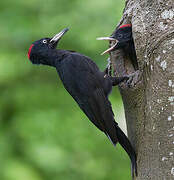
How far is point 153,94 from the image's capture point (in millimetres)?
3107

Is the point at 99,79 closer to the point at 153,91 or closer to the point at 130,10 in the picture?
the point at 130,10

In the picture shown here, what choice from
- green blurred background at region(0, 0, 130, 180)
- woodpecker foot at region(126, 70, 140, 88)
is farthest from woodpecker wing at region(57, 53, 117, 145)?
green blurred background at region(0, 0, 130, 180)

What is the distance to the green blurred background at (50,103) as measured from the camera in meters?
4.73

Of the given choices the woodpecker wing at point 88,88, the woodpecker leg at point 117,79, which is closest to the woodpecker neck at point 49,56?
the woodpecker wing at point 88,88

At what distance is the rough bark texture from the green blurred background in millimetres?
1510

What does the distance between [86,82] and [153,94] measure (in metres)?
1.05

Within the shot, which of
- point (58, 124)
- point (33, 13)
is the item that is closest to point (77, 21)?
point (33, 13)

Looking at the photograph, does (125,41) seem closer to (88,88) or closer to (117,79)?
(117,79)

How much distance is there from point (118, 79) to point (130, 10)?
622mm

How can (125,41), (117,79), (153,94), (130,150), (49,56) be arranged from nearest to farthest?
(153,94), (130,150), (117,79), (125,41), (49,56)

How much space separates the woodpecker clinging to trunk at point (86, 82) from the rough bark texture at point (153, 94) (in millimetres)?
181

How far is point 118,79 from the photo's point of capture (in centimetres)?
382

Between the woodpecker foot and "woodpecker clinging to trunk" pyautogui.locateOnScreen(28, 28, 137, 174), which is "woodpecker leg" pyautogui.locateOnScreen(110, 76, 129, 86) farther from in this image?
the woodpecker foot

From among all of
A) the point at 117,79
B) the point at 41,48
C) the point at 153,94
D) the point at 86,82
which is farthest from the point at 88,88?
the point at 153,94
